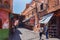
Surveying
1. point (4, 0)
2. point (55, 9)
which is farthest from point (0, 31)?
point (55, 9)

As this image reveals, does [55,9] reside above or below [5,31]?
above

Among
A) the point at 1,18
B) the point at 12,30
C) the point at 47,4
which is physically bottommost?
the point at 12,30

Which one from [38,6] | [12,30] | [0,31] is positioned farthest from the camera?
[38,6]

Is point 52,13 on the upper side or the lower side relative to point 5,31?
upper

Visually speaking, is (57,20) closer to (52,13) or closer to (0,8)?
(52,13)

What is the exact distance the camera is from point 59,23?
19.5 meters

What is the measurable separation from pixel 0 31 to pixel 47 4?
11505 mm

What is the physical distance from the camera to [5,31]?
41.3 feet

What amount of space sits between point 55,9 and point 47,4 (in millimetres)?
4032

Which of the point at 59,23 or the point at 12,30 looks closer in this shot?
the point at 59,23

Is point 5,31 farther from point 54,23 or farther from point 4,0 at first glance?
point 54,23

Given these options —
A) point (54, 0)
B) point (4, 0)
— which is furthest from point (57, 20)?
point (4, 0)

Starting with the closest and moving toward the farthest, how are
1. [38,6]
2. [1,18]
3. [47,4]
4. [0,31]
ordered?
[0,31], [1,18], [47,4], [38,6]

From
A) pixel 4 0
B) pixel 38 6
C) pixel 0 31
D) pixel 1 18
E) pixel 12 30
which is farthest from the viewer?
pixel 38 6
